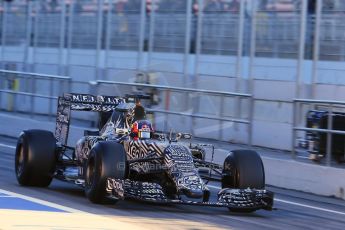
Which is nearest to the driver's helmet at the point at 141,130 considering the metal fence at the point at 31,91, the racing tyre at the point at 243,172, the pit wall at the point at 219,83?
the racing tyre at the point at 243,172

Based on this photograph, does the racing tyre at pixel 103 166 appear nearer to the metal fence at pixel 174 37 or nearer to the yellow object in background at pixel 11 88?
the metal fence at pixel 174 37

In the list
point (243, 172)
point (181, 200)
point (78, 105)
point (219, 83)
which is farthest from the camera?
point (219, 83)

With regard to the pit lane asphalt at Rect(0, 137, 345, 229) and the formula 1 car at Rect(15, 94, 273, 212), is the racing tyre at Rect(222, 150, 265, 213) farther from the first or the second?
the pit lane asphalt at Rect(0, 137, 345, 229)

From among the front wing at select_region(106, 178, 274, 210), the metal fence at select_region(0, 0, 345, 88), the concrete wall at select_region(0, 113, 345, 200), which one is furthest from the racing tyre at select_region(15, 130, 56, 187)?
the metal fence at select_region(0, 0, 345, 88)

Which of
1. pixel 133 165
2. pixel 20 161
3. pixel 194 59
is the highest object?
pixel 194 59

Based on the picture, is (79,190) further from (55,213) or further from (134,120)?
(55,213)

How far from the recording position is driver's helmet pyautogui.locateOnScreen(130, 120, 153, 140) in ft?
42.5

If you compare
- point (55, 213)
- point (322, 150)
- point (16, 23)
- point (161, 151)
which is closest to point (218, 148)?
point (322, 150)

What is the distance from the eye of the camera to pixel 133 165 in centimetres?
1248

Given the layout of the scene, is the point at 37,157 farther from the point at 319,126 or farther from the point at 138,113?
the point at 319,126

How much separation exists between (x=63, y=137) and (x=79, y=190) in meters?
0.88

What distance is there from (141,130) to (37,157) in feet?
5.73

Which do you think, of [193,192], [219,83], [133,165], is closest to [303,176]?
[133,165]

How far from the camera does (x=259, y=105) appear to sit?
63.0 ft
